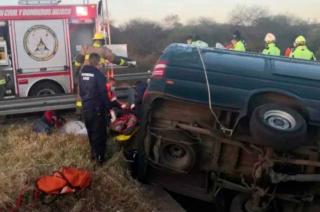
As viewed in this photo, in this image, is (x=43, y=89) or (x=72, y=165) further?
(x=43, y=89)

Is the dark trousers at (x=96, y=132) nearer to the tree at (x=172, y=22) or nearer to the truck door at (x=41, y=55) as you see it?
the truck door at (x=41, y=55)

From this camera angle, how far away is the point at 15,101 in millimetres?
9633

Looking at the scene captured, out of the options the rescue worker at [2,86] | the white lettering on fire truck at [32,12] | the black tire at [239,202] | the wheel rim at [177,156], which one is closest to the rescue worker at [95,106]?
the wheel rim at [177,156]

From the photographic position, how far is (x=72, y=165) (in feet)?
19.1

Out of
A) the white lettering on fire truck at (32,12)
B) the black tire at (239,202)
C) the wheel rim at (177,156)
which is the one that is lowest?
the black tire at (239,202)

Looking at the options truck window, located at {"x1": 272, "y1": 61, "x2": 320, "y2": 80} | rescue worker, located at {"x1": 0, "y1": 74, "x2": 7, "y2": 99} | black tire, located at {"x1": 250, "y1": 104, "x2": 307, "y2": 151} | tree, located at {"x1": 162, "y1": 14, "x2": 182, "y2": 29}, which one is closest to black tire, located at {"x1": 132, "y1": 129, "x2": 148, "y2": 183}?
black tire, located at {"x1": 250, "y1": 104, "x2": 307, "y2": 151}

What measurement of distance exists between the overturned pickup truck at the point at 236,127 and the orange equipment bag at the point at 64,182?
0.73 meters

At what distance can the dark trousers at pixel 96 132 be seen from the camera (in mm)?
6227

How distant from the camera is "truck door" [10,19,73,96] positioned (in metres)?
12.3

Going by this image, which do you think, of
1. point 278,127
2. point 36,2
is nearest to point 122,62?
point 36,2

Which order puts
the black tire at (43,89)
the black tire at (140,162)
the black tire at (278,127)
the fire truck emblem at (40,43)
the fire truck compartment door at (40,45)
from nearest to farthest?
1. the black tire at (278,127)
2. the black tire at (140,162)
3. the fire truck compartment door at (40,45)
4. the fire truck emblem at (40,43)
5. the black tire at (43,89)

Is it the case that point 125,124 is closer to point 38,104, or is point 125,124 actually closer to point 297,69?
point 297,69

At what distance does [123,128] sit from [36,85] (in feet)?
21.6

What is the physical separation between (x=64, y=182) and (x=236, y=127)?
1679mm
